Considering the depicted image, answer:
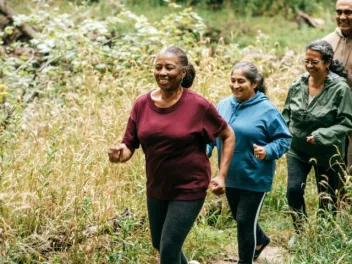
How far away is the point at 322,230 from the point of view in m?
5.10

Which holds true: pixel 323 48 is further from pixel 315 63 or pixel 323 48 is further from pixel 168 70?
pixel 168 70

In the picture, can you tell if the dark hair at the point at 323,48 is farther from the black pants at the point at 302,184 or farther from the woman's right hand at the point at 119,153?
the woman's right hand at the point at 119,153

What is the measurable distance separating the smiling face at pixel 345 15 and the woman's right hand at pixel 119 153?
2413 mm

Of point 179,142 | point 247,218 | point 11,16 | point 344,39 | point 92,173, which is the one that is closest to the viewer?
point 179,142

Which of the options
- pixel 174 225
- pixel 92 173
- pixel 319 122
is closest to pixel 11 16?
pixel 92 173

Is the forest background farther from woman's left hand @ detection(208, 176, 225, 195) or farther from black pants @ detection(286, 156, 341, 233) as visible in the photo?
woman's left hand @ detection(208, 176, 225, 195)

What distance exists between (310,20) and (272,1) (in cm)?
163

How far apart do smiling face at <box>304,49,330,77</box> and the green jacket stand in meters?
0.10

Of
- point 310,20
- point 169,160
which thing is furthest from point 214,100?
point 310,20

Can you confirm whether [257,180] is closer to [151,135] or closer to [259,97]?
[259,97]

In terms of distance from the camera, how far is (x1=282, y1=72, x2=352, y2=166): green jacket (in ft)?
16.8

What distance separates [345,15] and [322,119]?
1.00 m

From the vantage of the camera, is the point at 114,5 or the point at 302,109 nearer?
the point at 302,109

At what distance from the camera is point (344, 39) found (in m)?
5.72
